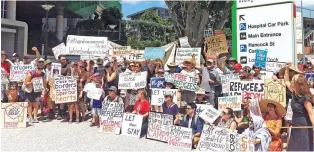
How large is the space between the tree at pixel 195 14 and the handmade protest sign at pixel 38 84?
32.0 feet

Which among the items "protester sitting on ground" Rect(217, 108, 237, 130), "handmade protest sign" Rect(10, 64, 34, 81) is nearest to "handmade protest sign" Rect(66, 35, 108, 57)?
"handmade protest sign" Rect(10, 64, 34, 81)

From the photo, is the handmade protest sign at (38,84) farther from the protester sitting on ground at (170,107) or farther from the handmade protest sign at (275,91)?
the handmade protest sign at (275,91)

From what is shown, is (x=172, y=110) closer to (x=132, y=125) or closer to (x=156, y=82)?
(x=132, y=125)

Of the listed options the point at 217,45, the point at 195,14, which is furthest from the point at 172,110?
the point at 195,14

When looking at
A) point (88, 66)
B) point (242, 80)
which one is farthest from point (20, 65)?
point (242, 80)

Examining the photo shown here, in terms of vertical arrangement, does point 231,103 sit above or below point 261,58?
below

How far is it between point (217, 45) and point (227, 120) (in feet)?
14.4

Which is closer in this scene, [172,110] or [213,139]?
[213,139]

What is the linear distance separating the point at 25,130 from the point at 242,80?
532 centimetres

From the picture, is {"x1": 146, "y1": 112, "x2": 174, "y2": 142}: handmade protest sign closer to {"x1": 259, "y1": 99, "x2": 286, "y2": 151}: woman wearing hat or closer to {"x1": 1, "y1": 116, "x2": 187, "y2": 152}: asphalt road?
{"x1": 1, "y1": 116, "x2": 187, "y2": 152}: asphalt road

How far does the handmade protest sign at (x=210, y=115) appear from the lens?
277 inches

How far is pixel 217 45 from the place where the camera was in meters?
10.9

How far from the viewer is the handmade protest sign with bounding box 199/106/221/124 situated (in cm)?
703

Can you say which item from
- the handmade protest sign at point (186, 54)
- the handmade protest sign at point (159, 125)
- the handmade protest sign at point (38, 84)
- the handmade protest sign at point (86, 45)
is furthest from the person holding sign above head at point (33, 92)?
the handmade protest sign at point (186, 54)
